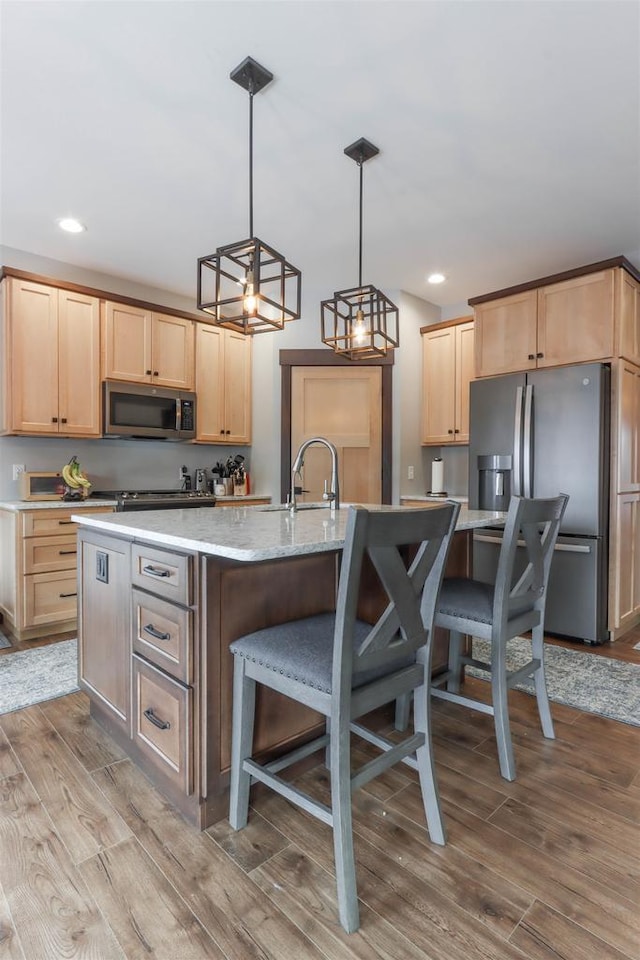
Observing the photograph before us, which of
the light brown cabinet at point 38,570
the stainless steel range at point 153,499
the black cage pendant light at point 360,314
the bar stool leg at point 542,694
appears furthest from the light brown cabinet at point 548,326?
the light brown cabinet at point 38,570

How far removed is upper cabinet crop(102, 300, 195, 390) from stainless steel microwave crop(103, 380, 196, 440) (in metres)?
0.08

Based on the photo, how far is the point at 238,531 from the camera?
1.66 m

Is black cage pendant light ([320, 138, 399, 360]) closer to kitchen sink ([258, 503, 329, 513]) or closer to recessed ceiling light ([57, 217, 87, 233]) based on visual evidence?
kitchen sink ([258, 503, 329, 513])

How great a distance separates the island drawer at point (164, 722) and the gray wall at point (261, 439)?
2.82 m

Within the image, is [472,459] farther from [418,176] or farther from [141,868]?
[141,868]

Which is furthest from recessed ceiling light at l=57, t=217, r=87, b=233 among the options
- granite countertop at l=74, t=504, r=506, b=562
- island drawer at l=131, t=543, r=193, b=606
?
island drawer at l=131, t=543, r=193, b=606

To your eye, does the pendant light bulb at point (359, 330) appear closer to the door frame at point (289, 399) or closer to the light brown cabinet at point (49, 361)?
the door frame at point (289, 399)

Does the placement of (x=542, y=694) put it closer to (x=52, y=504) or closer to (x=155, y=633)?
(x=155, y=633)

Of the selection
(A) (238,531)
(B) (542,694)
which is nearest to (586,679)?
(B) (542,694)

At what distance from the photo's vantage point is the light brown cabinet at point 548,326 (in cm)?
332

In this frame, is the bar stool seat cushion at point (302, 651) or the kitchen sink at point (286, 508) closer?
the bar stool seat cushion at point (302, 651)

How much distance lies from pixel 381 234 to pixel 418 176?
707mm

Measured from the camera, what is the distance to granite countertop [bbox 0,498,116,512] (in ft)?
10.9

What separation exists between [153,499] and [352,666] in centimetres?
311
